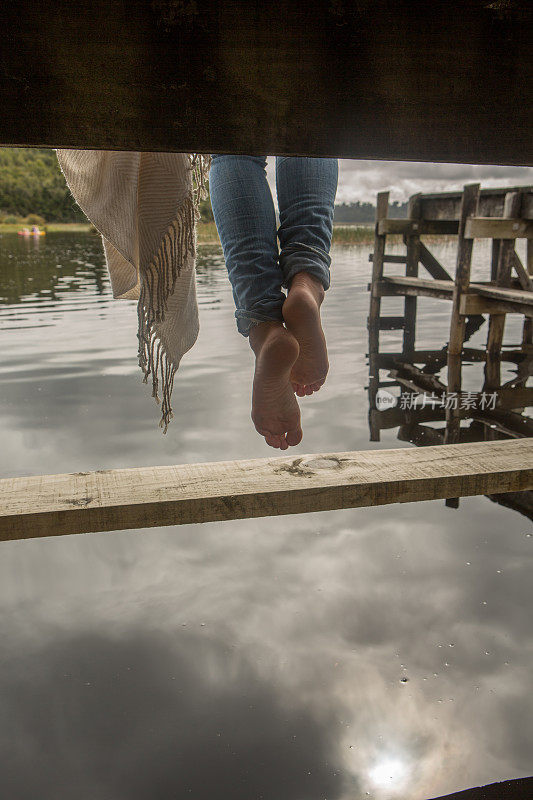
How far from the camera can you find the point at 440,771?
129 centimetres

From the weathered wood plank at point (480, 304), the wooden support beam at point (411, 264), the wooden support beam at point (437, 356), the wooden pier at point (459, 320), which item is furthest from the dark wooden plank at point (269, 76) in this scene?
the wooden support beam at point (411, 264)

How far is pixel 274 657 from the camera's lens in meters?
1.69

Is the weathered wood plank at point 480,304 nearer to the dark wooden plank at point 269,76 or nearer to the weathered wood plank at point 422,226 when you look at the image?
the weathered wood plank at point 422,226

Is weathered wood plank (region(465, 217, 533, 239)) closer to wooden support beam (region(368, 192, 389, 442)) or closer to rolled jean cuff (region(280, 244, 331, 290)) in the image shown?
wooden support beam (region(368, 192, 389, 442))

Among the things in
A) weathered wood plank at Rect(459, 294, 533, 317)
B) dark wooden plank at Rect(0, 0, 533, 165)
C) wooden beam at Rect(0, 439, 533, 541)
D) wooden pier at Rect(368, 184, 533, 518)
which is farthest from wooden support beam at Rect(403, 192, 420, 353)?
dark wooden plank at Rect(0, 0, 533, 165)

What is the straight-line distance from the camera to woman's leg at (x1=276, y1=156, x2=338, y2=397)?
4.10 feet

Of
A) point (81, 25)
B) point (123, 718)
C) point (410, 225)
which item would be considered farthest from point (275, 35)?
point (410, 225)

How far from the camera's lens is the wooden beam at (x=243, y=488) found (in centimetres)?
118

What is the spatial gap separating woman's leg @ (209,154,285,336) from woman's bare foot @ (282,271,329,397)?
0.04 meters

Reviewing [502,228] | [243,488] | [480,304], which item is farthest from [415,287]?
[243,488]

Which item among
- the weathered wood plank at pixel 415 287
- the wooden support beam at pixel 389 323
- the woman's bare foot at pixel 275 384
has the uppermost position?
the woman's bare foot at pixel 275 384

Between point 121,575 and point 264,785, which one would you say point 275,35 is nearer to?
point 264,785

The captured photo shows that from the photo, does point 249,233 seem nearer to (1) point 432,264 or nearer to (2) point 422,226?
(2) point 422,226

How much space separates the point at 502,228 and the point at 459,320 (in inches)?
40.1
